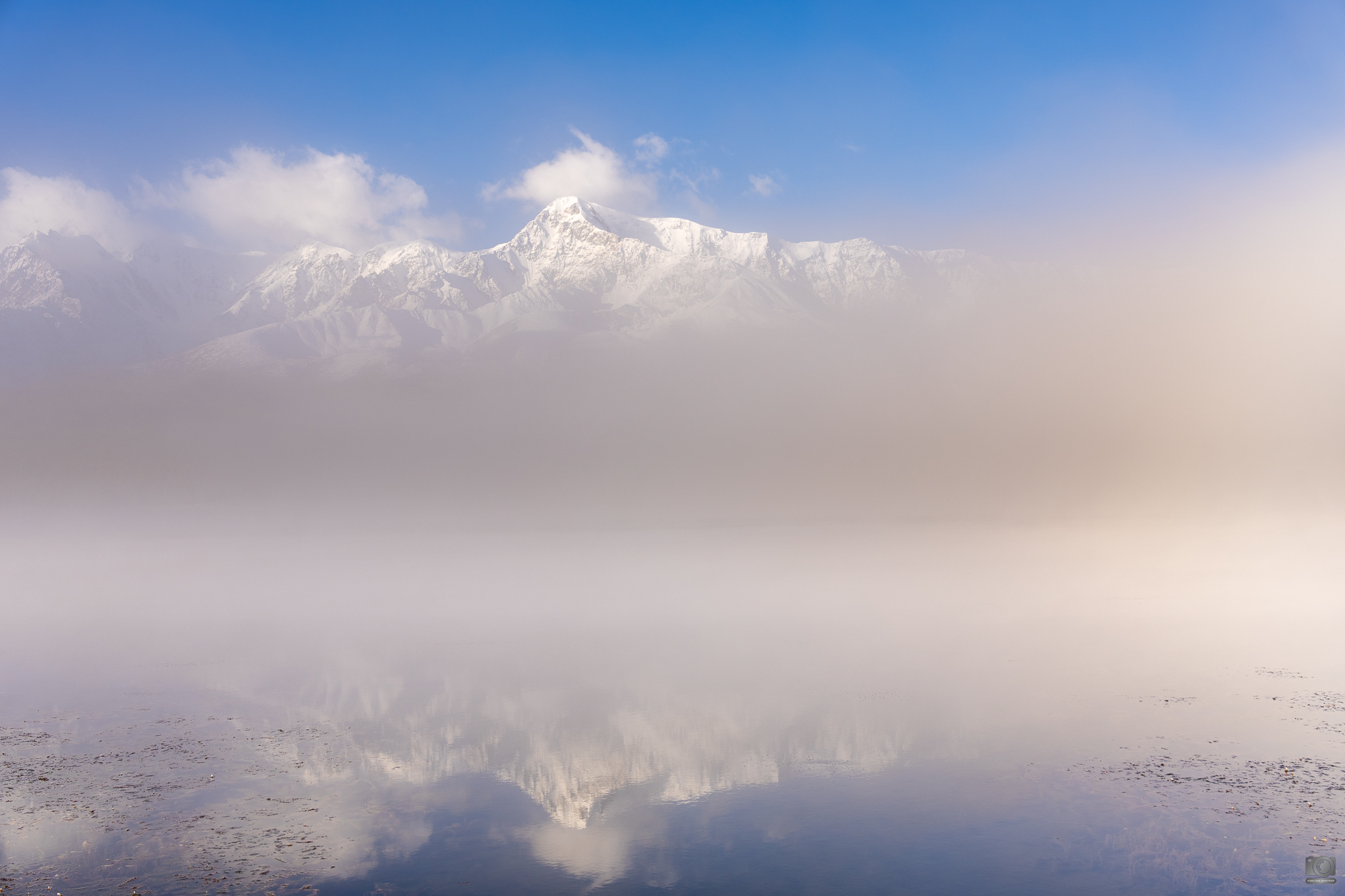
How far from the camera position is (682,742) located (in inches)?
1204

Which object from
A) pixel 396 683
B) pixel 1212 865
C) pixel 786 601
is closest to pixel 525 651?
pixel 396 683

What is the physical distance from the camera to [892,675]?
40594 millimetres

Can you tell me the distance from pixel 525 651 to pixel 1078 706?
92.6 ft

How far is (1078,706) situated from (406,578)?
6806 centimetres

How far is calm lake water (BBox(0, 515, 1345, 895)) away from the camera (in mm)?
20031

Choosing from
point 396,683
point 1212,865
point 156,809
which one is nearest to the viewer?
point 1212,865

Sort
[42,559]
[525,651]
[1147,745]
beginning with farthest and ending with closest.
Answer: [42,559]
[525,651]
[1147,745]

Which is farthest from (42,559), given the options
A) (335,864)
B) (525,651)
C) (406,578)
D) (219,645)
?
(335,864)

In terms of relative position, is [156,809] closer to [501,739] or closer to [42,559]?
[501,739]

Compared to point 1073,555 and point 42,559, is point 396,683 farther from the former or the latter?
point 42,559

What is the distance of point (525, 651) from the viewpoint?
48.4m

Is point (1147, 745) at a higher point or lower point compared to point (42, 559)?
lower

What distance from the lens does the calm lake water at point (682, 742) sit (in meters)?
20.0

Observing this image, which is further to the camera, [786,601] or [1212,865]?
[786,601]
